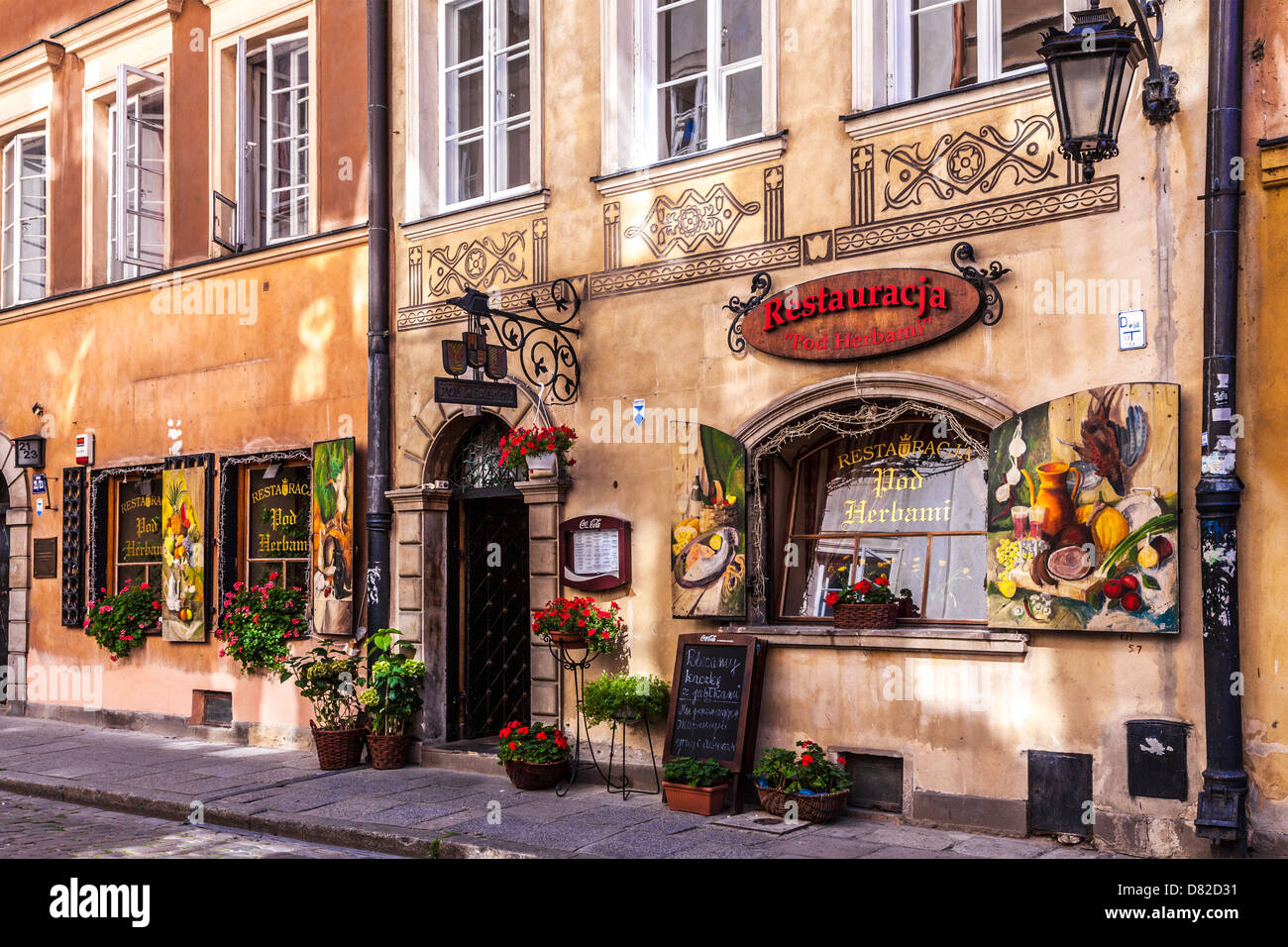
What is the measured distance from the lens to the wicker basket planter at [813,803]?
820 cm

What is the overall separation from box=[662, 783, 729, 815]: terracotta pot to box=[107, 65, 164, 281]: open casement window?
26.8 ft

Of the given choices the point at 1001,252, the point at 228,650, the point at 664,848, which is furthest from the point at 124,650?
the point at 1001,252

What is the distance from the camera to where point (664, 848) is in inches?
301

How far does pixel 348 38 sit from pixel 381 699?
5883mm

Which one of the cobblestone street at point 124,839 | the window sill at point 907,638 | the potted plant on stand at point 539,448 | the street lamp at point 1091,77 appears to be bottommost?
the cobblestone street at point 124,839

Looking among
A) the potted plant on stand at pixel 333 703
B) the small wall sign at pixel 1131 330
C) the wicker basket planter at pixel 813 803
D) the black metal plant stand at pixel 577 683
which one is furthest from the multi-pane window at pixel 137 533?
the small wall sign at pixel 1131 330

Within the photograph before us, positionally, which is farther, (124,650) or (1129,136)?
(124,650)

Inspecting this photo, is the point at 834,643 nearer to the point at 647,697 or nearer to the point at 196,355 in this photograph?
the point at 647,697

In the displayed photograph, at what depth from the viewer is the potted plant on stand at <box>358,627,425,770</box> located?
424 inches

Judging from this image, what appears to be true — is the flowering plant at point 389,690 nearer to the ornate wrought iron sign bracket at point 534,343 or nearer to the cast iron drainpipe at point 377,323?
the cast iron drainpipe at point 377,323

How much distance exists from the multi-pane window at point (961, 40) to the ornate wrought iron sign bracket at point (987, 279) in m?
1.12

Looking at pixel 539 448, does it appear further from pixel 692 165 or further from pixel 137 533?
pixel 137 533

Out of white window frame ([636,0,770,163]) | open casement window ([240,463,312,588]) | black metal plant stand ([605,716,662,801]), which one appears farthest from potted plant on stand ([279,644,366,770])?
white window frame ([636,0,770,163])

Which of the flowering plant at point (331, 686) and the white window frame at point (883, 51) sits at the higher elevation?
the white window frame at point (883, 51)
